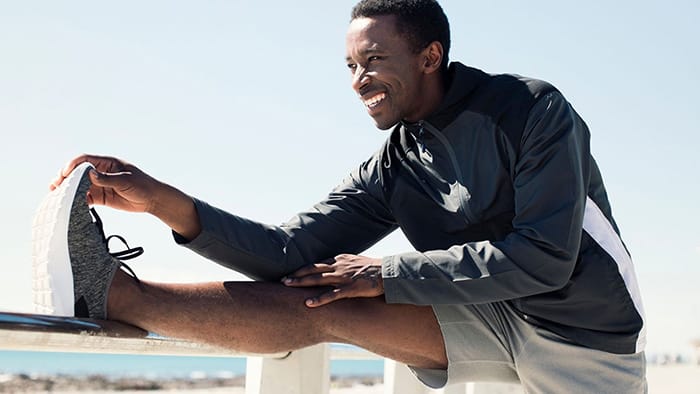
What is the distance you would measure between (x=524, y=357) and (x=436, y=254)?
0.37 meters

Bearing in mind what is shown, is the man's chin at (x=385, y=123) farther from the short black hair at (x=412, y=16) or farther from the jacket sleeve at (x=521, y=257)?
the jacket sleeve at (x=521, y=257)

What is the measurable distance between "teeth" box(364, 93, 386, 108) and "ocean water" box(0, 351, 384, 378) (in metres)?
20.5

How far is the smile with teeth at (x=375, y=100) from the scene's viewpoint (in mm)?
2285

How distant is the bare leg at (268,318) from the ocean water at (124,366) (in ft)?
67.6

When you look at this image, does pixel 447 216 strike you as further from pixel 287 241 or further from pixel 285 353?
pixel 285 353

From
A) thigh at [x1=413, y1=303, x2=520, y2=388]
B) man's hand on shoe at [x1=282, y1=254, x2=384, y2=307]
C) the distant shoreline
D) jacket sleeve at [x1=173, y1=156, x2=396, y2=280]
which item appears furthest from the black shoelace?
the distant shoreline

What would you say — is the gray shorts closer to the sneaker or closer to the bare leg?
the bare leg

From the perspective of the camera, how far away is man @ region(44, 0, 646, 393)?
186 cm

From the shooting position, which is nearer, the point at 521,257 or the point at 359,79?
the point at 521,257

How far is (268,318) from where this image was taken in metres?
1.88

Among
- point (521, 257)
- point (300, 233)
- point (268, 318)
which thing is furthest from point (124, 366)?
point (521, 257)

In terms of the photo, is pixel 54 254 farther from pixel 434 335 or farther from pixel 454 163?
pixel 454 163

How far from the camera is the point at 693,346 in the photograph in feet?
89.8

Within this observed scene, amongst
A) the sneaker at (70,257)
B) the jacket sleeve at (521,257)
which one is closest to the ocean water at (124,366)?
the jacket sleeve at (521,257)
